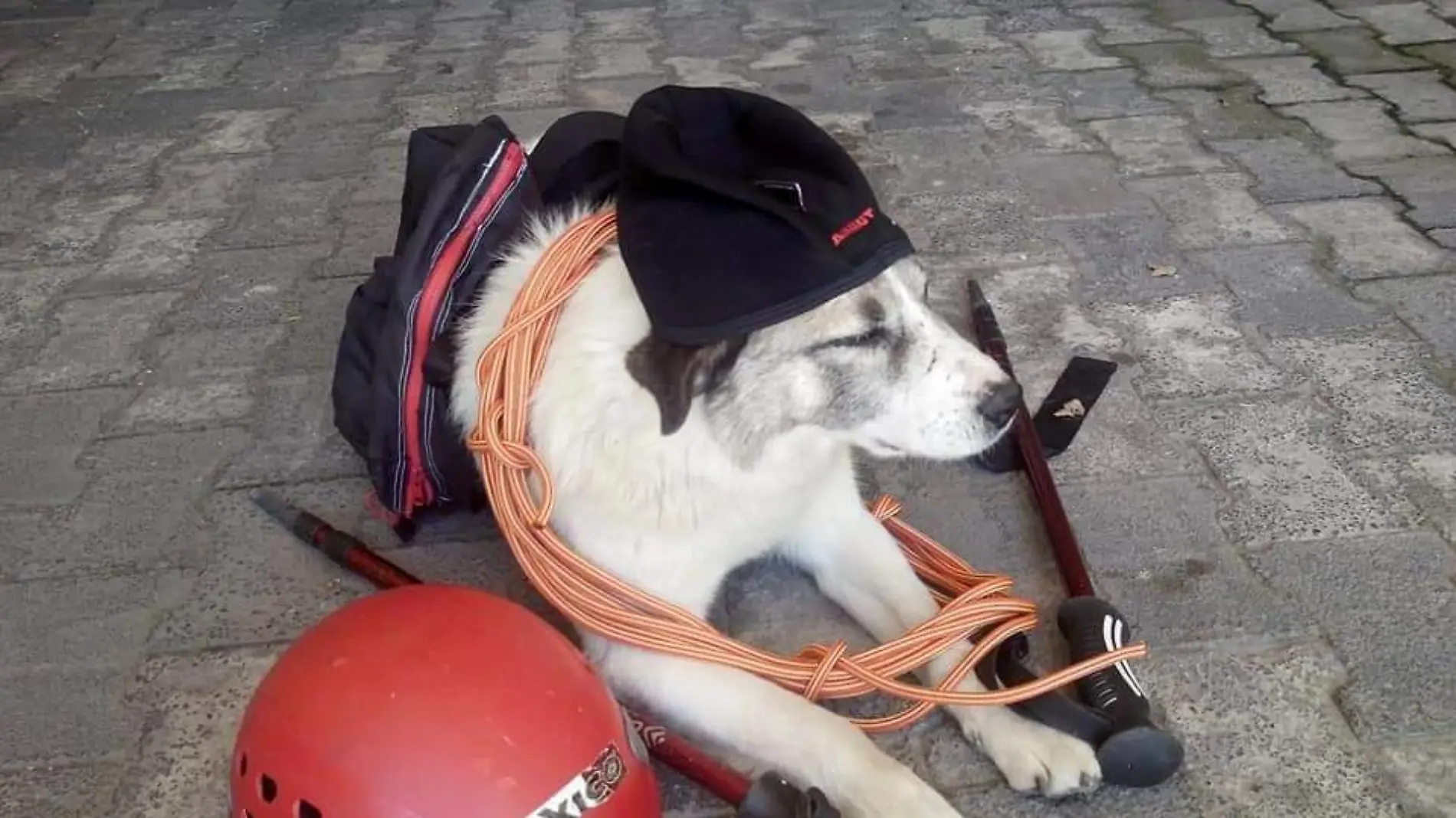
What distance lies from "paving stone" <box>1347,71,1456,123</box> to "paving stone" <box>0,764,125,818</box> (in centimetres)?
458

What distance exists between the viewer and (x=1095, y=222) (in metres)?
4.19

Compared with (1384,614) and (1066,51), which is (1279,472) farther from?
(1066,51)

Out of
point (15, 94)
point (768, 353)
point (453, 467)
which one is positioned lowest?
point (15, 94)

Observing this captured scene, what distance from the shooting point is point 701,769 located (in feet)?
6.84

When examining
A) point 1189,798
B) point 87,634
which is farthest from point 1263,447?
point 87,634

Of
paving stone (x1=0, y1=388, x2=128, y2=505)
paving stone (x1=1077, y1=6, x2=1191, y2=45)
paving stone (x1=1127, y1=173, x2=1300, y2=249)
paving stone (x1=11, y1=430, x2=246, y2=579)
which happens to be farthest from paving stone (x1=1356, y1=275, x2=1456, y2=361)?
paving stone (x1=0, y1=388, x2=128, y2=505)

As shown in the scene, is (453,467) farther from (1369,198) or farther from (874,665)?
(1369,198)

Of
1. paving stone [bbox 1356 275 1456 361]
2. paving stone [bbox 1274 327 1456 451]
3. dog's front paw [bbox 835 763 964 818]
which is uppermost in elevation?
dog's front paw [bbox 835 763 964 818]

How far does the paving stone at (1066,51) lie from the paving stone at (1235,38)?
44 centimetres

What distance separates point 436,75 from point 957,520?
3.99 meters

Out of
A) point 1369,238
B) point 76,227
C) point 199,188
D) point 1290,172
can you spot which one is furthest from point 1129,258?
point 76,227

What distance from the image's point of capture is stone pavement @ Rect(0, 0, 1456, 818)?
7.86 ft

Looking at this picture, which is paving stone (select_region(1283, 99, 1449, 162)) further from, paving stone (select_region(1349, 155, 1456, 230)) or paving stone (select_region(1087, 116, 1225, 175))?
paving stone (select_region(1087, 116, 1225, 175))

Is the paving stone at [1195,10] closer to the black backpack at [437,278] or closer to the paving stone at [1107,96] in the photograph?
the paving stone at [1107,96]
